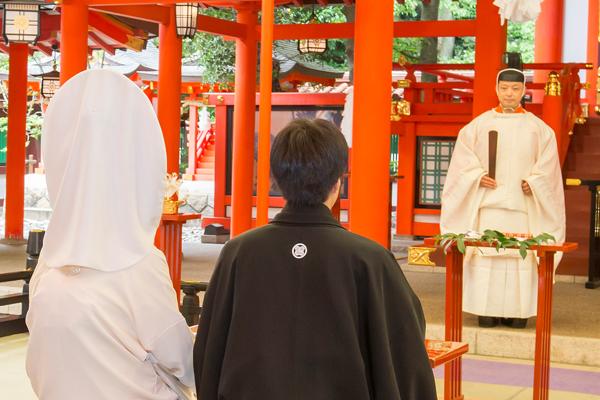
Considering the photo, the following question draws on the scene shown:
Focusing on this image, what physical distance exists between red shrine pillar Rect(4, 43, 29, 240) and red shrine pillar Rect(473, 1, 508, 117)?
22.7ft

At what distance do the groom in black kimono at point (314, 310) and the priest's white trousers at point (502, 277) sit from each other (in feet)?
16.6

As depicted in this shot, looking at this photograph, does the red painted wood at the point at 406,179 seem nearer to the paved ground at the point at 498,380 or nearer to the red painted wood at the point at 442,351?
the paved ground at the point at 498,380

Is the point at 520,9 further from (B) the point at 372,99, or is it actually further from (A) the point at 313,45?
(A) the point at 313,45

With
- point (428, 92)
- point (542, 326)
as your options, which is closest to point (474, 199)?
point (542, 326)

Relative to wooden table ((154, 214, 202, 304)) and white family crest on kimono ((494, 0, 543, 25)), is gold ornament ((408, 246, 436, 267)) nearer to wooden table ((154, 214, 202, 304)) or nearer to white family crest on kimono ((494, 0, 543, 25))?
white family crest on kimono ((494, 0, 543, 25))

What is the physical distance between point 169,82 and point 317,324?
9.49m

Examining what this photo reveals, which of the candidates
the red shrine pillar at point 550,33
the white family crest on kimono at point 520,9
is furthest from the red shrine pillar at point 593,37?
the white family crest on kimono at point 520,9

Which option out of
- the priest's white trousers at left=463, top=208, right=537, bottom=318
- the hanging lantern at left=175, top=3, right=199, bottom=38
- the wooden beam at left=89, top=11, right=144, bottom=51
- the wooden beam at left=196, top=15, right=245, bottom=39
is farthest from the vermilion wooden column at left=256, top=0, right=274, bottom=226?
the wooden beam at left=89, top=11, right=144, bottom=51

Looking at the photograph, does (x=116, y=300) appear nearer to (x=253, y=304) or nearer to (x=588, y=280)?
(x=253, y=304)

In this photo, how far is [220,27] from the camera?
12.3 meters

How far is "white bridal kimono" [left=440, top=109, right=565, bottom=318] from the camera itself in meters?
7.43

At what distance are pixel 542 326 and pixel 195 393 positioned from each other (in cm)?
321

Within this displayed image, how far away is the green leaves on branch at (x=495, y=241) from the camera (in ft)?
18.1

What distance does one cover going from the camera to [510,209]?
7.48m
